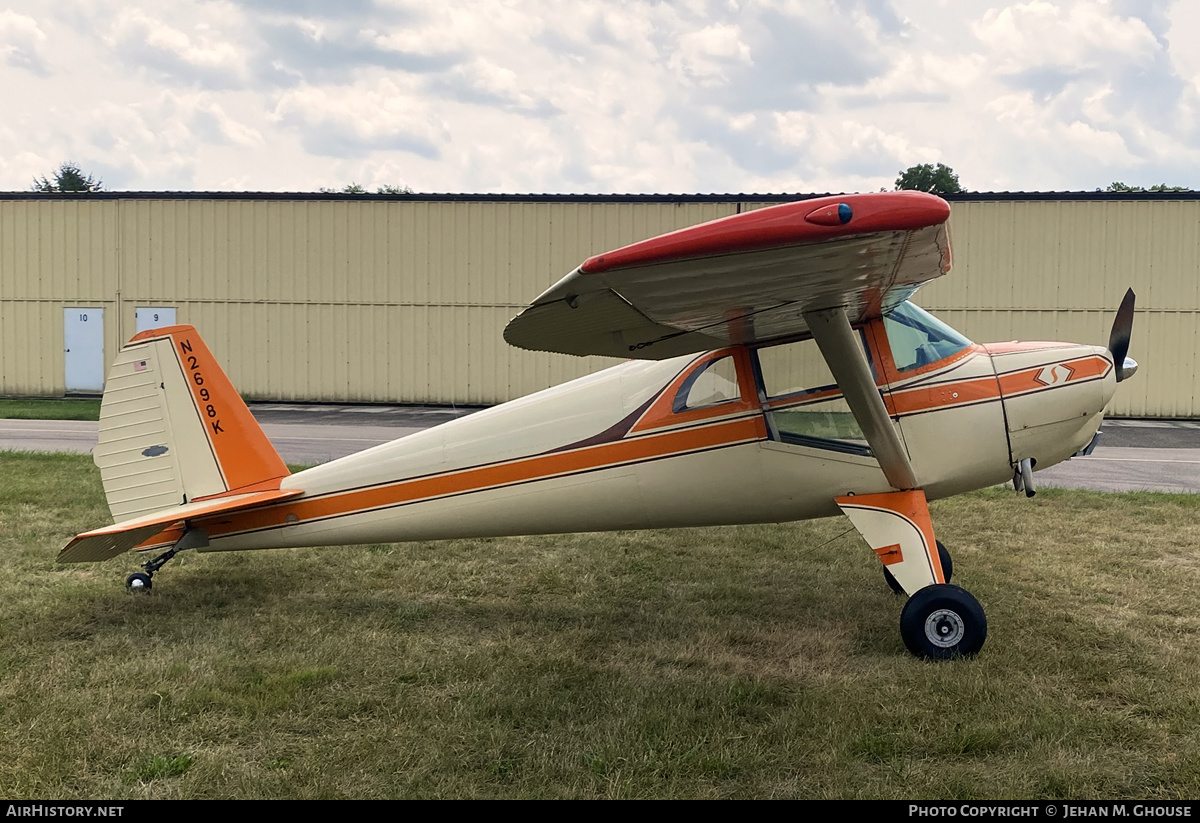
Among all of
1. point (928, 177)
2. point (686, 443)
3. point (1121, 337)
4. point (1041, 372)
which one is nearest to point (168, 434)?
point (686, 443)

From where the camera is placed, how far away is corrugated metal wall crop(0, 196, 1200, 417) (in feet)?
65.2

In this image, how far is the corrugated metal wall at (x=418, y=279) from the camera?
65.2ft

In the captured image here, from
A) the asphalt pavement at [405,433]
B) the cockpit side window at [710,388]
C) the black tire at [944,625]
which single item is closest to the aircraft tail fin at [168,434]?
the cockpit side window at [710,388]

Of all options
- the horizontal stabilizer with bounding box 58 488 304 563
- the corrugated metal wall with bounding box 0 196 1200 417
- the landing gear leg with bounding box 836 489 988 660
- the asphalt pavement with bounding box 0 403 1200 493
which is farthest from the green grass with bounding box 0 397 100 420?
the landing gear leg with bounding box 836 489 988 660

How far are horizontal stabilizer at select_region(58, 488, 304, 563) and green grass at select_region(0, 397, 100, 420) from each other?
48.6ft

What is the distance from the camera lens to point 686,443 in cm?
541

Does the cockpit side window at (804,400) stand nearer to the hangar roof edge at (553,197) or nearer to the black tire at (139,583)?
the black tire at (139,583)

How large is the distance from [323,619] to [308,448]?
911 centimetres

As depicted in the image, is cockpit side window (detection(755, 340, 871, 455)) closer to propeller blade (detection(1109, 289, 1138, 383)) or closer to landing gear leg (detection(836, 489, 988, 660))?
landing gear leg (detection(836, 489, 988, 660))

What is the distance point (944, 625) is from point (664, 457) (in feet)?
6.46

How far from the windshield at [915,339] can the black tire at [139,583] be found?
559 centimetres

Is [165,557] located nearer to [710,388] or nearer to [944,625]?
[710,388]

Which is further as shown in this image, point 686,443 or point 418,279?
point 418,279
